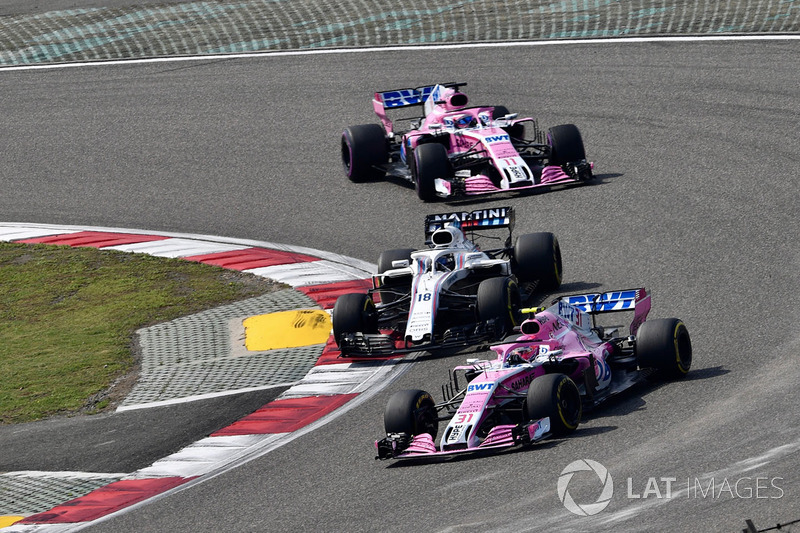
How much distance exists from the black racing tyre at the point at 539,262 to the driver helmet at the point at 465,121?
5.07 metres

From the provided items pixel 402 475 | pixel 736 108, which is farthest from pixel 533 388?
pixel 736 108

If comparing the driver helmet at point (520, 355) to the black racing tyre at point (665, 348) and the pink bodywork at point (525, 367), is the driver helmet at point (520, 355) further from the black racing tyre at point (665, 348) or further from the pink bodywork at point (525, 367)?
the black racing tyre at point (665, 348)

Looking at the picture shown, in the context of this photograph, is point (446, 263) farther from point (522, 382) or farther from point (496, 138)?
point (496, 138)

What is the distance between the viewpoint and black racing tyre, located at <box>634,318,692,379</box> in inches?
468

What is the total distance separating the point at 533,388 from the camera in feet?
35.7

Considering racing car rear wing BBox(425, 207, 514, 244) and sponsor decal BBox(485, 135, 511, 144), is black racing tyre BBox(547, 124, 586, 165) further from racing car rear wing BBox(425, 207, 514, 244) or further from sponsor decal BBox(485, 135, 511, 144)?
racing car rear wing BBox(425, 207, 514, 244)

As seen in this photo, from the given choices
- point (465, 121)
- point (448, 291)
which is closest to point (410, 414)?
point (448, 291)

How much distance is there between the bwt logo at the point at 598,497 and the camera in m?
9.05

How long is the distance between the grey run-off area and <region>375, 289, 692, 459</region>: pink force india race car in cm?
1462

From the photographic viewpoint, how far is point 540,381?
35.8 ft

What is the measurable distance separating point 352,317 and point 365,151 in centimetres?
737

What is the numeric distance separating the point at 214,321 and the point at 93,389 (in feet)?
7.57

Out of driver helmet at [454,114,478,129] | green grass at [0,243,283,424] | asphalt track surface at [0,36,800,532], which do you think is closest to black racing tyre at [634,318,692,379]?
asphalt track surface at [0,36,800,532]

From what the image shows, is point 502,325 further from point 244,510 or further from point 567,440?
point 244,510
